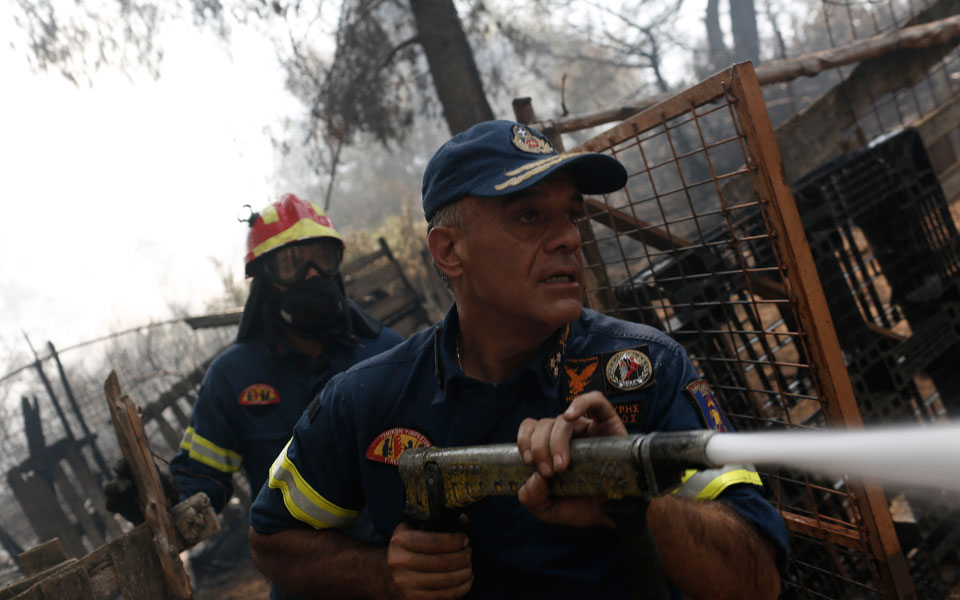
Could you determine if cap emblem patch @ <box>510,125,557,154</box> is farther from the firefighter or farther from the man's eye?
the firefighter

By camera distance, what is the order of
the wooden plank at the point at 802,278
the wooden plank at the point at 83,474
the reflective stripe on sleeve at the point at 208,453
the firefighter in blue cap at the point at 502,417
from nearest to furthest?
the firefighter in blue cap at the point at 502,417 < the wooden plank at the point at 802,278 < the reflective stripe on sleeve at the point at 208,453 < the wooden plank at the point at 83,474

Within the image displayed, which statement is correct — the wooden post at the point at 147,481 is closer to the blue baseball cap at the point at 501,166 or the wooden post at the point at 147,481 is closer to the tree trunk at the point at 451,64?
the blue baseball cap at the point at 501,166

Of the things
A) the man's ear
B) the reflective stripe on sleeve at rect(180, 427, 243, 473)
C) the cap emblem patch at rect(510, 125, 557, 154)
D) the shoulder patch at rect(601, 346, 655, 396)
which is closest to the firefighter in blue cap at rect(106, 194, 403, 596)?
the reflective stripe on sleeve at rect(180, 427, 243, 473)

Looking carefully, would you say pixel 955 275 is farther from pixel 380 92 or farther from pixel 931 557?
pixel 380 92

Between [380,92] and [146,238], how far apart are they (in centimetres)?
3022

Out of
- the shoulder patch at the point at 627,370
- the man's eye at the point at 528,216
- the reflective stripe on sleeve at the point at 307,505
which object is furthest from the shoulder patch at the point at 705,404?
the reflective stripe on sleeve at the point at 307,505

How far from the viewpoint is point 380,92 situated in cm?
809

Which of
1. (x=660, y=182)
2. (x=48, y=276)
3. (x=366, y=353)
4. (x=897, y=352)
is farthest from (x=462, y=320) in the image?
(x=48, y=276)

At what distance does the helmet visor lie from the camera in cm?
395

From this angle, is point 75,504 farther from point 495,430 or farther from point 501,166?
point 501,166

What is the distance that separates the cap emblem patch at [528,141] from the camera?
2.00 meters

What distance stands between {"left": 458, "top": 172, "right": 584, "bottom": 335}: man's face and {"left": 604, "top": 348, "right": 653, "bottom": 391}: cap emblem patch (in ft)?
0.57

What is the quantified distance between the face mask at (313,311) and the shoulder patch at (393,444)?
1.92 metres

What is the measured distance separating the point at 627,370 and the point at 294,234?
283 centimetres
